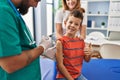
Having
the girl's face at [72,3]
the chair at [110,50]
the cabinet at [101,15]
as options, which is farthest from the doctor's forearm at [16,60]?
the cabinet at [101,15]

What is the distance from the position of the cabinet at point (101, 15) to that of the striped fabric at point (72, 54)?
3.25m

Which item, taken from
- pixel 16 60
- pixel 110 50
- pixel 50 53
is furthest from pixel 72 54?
pixel 110 50

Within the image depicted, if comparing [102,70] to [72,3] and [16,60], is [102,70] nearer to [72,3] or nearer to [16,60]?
[72,3]

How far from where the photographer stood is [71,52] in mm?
1104

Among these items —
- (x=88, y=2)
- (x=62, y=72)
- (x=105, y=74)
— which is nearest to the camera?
(x=62, y=72)

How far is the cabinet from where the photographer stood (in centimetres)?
418

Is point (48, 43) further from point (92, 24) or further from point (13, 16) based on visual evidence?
point (92, 24)

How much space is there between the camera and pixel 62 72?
108 cm

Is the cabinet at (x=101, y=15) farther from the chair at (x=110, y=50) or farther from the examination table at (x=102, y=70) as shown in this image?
the examination table at (x=102, y=70)

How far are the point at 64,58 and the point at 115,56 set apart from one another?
1.51 m

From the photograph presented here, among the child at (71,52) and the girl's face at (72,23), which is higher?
the girl's face at (72,23)

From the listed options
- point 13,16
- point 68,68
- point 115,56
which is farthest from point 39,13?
point 13,16

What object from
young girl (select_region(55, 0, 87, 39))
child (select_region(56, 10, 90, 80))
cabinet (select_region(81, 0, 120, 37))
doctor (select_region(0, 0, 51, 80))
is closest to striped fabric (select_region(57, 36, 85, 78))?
child (select_region(56, 10, 90, 80))

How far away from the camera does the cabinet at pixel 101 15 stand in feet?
13.7
